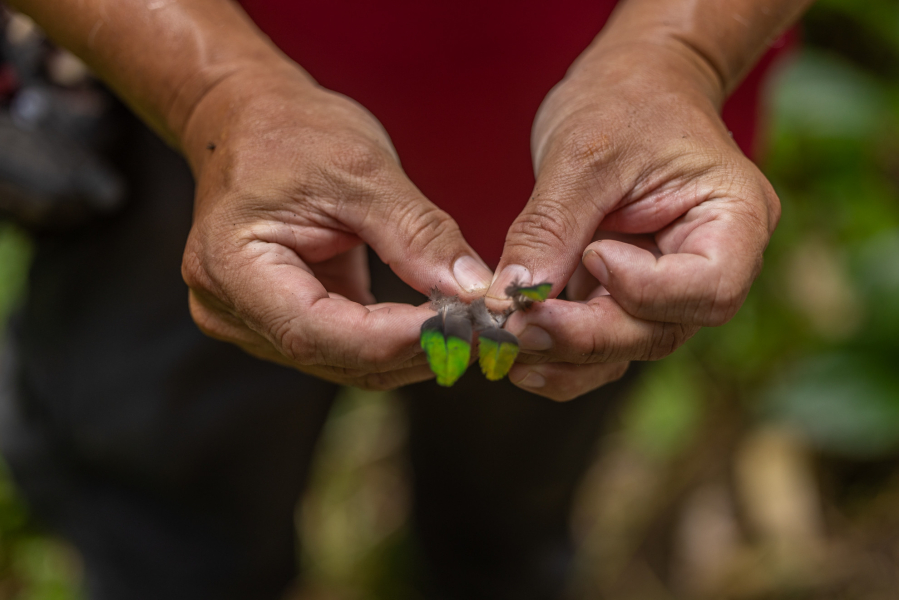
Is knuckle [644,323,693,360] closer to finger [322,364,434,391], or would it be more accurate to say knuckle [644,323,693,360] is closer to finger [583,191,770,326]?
finger [583,191,770,326]

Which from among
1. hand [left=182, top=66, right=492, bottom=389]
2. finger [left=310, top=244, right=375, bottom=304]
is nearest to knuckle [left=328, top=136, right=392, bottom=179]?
hand [left=182, top=66, right=492, bottom=389]

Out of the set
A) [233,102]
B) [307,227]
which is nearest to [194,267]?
[307,227]

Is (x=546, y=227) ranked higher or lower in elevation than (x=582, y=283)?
higher

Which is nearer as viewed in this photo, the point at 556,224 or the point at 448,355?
the point at 448,355

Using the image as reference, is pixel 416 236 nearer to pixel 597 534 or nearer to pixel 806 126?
pixel 597 534

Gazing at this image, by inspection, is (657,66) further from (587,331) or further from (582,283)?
(587,331)
